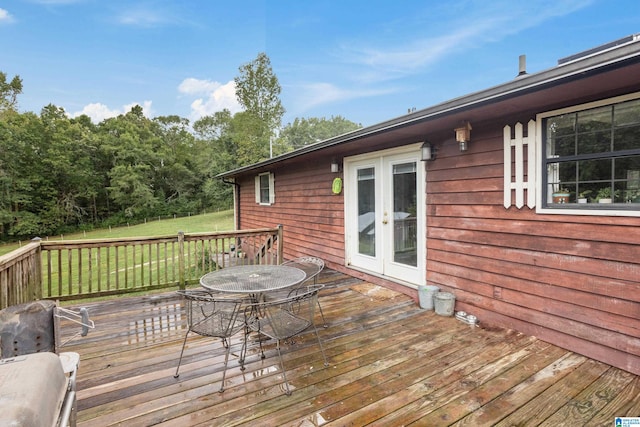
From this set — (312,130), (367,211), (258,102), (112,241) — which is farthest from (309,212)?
(312,130)

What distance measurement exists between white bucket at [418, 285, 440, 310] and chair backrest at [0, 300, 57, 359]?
132 inches

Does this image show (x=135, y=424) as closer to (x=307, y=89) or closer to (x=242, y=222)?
(x=242, y=222)

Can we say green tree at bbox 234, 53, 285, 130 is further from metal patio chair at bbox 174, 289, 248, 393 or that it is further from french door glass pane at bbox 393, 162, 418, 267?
metal patio chair at bbox 174, 289, 248, 393

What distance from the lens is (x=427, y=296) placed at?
12.2 ft

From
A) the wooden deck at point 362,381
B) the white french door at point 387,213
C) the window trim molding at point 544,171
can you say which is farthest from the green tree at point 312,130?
the wooden deck at point 362,381

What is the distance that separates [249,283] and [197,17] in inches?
473

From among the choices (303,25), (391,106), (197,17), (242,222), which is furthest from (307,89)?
(242,222)

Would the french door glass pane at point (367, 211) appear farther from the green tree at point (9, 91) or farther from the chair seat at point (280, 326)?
the green tree at point (9, 91)

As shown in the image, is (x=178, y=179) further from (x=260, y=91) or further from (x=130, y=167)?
(x=260, y=91)

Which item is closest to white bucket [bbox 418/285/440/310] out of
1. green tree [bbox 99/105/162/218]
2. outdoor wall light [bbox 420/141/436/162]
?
outdoor wall light [bbox 420/141/436/162]

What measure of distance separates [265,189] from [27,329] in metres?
7.26

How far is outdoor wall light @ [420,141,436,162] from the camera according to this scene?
378 cm

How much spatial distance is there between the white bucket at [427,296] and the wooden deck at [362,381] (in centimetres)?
40

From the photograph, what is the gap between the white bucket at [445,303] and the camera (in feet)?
11.5
